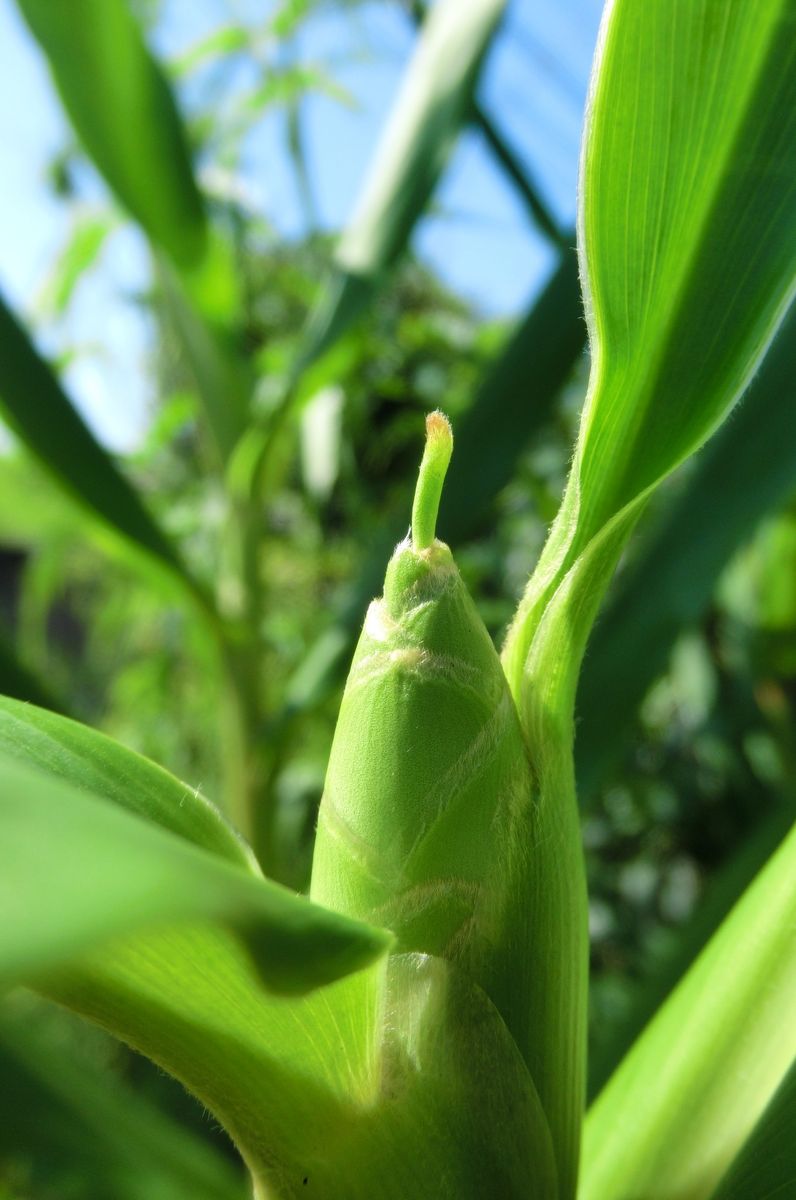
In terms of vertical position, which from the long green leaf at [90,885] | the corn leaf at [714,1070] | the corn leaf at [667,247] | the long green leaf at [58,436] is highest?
the corn leaf at [667,247]

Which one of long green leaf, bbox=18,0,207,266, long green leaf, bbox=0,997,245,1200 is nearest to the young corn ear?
long green leaf, bbox=0,997,245,1200

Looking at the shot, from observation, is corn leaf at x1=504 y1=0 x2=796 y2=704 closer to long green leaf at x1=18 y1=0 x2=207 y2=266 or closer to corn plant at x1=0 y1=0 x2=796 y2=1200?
corn plant at x1=0 y1=0 x2=796 y2=1200

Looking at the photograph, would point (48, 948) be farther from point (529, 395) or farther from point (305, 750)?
point (305, 750)

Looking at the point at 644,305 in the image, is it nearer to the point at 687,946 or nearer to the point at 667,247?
the point at 667,247

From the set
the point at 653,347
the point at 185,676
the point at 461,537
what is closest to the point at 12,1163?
the point at 653,347

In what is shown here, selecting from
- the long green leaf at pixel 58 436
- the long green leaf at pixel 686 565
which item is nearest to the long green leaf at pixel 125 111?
the long green leaf at pixel 58 436

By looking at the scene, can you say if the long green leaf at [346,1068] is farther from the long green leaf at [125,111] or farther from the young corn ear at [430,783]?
the long green leaf at [125,111]

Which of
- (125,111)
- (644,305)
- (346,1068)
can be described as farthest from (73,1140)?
(125,111)
